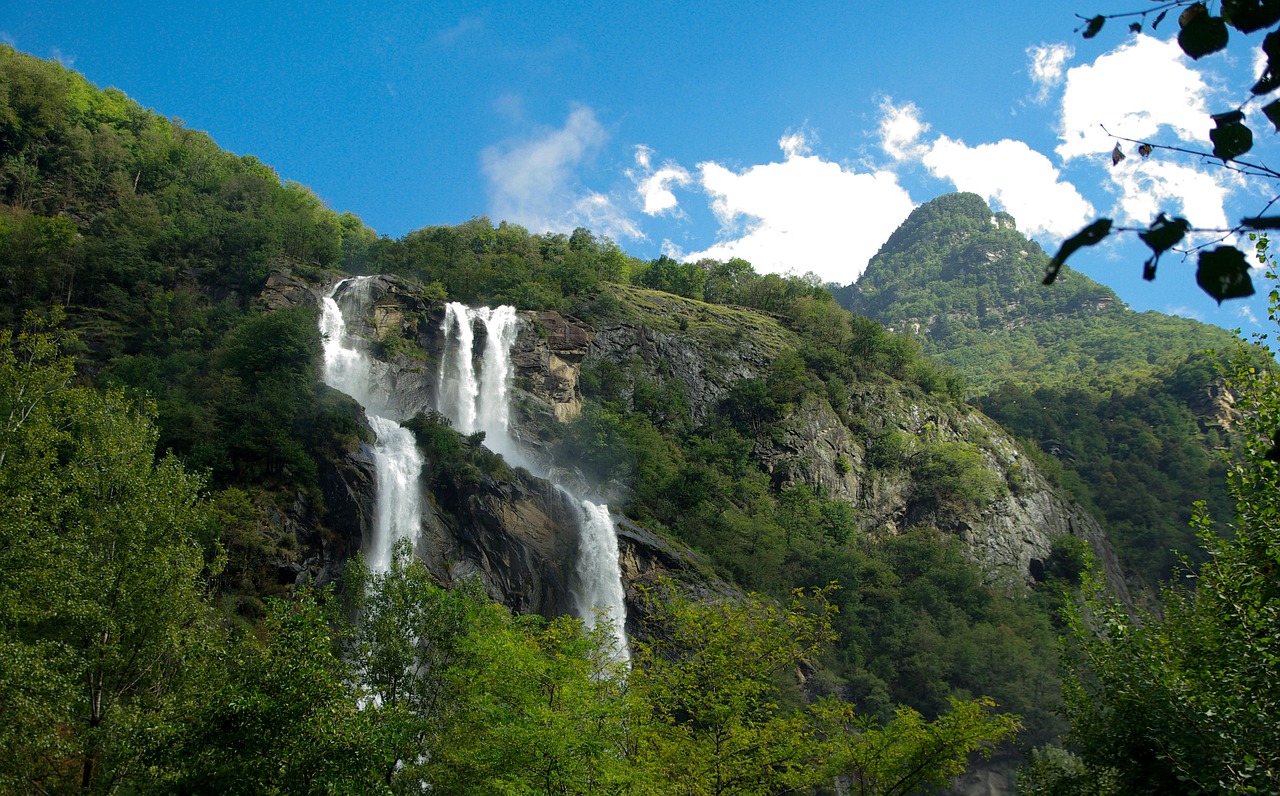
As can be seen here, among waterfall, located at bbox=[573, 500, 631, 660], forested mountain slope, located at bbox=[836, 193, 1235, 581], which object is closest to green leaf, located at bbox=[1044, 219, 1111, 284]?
forested mountain slope, located at bbox=[836, 193, 1235, 581]

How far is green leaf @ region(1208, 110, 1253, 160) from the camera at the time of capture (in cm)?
318

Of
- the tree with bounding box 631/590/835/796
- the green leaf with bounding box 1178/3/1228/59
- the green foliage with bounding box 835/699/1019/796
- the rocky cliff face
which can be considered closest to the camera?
the green leaf with bounding box 1178/3/1228/59

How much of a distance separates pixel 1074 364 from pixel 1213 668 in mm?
120658

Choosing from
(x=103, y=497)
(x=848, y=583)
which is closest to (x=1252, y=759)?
(x=103, y=497)

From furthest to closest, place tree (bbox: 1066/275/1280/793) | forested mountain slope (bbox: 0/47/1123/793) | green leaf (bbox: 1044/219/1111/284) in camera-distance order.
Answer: forested mountain slope (bbox: 0/47/1123/793)
tree (bbox: 1066/275/1280/793)
green leaf (bbox: 1044/219/1111/284)

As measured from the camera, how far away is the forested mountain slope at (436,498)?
560 inches

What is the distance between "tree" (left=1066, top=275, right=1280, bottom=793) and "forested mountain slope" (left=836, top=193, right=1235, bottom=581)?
1557mm

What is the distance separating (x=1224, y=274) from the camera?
264 centimetres

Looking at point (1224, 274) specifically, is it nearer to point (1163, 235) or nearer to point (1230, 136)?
point (1163, 235)

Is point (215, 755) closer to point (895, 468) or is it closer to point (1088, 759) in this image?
point (1088, 759)

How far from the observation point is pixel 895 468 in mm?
65688

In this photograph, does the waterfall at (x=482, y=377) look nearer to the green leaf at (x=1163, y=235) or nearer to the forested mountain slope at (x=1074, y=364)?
the forested mountain slope at (x=1074, y=364)

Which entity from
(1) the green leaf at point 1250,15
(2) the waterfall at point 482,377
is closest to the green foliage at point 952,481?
(2) the waterfall at point 482,377

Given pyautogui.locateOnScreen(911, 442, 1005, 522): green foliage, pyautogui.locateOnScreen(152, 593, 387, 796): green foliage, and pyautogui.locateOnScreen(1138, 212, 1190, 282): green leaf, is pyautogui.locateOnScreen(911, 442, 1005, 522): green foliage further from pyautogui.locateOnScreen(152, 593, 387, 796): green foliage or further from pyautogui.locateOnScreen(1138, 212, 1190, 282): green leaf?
pyautogui.locateOnScreen(1138, 212, 1190, 282): green leaf
